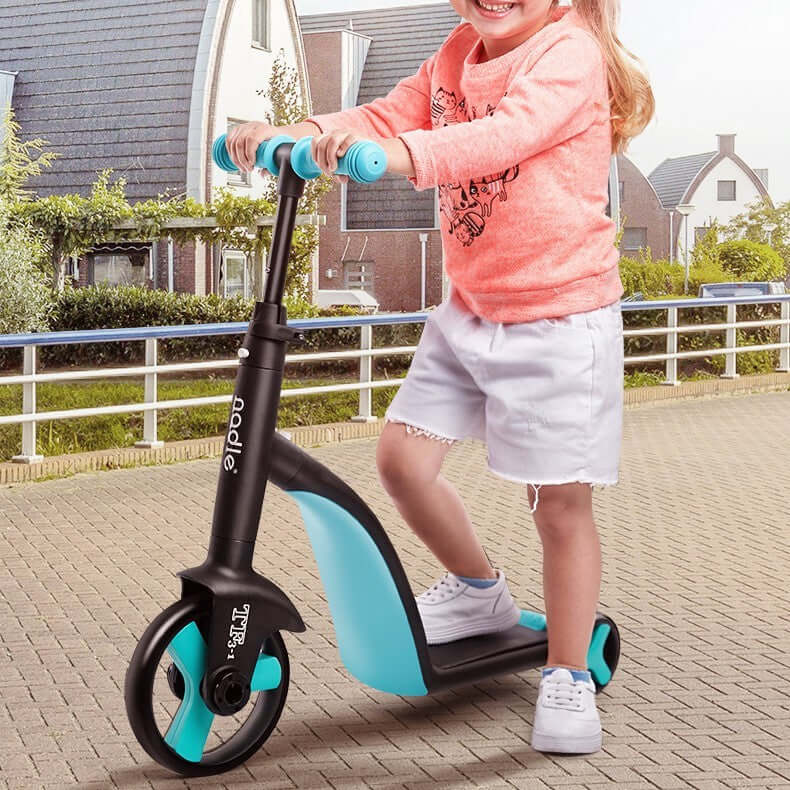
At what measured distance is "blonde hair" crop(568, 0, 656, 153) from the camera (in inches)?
127

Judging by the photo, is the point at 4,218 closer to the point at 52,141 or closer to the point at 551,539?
the point at 52,141

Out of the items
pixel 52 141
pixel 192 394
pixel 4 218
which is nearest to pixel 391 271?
pixel 52 141

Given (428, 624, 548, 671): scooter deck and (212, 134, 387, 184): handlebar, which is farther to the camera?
(428, 624, 548, 671): scooter deck

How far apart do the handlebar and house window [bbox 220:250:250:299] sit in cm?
2306

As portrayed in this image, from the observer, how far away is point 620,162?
64125 millimetres

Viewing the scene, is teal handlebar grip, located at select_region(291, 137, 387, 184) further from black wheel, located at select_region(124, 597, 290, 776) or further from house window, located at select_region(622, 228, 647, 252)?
house window, located at select_region(622, 228, 647, 252)

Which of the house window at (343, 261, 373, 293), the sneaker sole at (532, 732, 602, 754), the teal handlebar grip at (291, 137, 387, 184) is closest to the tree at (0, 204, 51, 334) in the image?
the sneaker sole at (532, 732, 602, 754)

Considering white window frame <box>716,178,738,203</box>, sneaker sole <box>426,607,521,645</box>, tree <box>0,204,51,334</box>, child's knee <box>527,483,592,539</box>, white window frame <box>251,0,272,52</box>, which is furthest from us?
white window frame <box>716,178,738,203</box>

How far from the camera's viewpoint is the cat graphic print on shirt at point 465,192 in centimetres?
318

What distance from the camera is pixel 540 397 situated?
127 inches

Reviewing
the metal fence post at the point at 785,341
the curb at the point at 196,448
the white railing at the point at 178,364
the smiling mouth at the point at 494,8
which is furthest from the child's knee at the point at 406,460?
the metal fence post at the point at 785,341

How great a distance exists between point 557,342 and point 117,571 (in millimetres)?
2740

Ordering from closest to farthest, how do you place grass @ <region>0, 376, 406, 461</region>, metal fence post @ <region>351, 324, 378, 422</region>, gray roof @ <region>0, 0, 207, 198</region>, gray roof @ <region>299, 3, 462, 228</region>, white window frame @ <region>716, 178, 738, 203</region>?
grass @ <region>0, 376, 406, 461</region>
metal fence post @ <region>351, 324, 378, 422</region>
gray roof @ <region>0, 0, 207, 198</region>
gray roof @ <region>299, 3, 462, 228</region>
white window frame @ <region>716, 178, 738, 203</region>

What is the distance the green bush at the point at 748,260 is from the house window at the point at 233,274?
53.2ft
